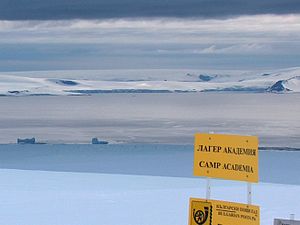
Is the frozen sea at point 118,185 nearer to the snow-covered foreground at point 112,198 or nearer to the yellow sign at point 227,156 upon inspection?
the snow-covered foreground at point 112,198

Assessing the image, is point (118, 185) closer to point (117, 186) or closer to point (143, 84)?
point (117, 186)

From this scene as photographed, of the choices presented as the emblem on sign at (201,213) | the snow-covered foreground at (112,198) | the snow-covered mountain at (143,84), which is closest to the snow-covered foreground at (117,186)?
the snow-covered foreground at (112,198)

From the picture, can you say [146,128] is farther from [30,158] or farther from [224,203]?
[224,203]

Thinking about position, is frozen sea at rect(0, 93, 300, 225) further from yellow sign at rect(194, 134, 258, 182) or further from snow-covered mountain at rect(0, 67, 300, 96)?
snow-covered mountain at rect(0, 67, 300, 96)

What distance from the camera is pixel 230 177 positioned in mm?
4957

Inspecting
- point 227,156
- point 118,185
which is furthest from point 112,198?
point 227,156

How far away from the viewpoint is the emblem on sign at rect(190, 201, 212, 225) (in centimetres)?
505

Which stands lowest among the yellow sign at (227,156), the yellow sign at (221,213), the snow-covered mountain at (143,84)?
the yellow sign at (221,213)

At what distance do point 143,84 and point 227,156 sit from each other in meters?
81.8

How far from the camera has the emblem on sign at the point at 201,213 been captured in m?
5.05

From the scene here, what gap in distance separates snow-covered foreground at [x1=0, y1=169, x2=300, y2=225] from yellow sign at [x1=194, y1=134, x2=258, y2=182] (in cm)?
227

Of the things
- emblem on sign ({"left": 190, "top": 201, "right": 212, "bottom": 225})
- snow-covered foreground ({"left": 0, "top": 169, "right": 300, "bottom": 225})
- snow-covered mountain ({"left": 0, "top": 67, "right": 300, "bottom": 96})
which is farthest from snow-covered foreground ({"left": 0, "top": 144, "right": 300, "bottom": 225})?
snow-covered mountain ({"left": 0, "top": 67, "right": 300, "bottom": 96})

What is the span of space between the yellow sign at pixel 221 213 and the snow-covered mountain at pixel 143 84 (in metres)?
64.4

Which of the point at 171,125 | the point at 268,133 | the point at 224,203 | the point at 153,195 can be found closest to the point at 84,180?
the point at 153,195
